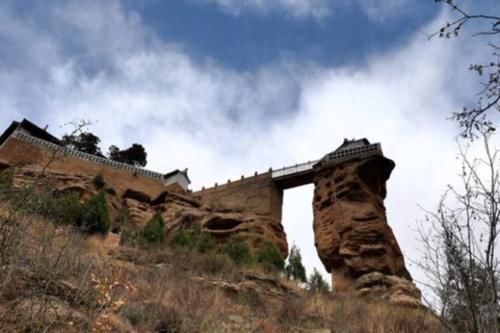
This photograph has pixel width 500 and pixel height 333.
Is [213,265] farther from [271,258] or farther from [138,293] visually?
[271,258]

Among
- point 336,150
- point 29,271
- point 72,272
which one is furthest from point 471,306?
point 336,150

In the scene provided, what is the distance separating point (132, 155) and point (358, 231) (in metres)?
24.1

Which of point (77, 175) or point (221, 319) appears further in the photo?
point (77, 175)

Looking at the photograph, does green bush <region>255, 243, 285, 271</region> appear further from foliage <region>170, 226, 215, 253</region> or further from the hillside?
the hillside

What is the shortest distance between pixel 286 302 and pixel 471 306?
6540 millimetres

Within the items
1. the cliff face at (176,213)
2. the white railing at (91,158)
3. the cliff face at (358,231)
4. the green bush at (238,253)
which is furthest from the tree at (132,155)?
the green bush at (238,253)

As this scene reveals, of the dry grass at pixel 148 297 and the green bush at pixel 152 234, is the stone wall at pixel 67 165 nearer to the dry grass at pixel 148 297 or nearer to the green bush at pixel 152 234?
the green bush at pixel 152 234

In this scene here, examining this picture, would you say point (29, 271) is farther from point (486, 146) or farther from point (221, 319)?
point (486, 146)

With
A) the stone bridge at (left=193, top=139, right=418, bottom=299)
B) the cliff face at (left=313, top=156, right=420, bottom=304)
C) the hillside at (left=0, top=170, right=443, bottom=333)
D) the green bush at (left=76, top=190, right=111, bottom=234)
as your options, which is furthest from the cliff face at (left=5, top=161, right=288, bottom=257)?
the hillside at (left=0, top=170, right=443, bottom=333)

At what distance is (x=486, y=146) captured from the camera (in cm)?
408

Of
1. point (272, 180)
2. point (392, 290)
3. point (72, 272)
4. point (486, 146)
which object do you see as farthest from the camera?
point (272, 180)

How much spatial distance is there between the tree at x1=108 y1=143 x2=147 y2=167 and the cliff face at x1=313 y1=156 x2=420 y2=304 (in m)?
19.7

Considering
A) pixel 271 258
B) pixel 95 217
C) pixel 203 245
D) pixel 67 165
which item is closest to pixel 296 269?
pixel 271 258

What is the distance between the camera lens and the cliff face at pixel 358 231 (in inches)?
692
